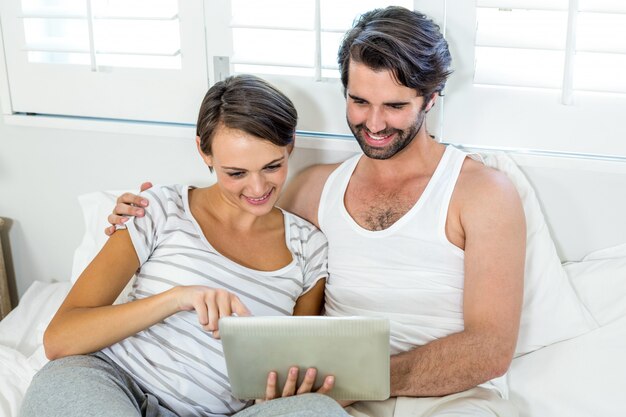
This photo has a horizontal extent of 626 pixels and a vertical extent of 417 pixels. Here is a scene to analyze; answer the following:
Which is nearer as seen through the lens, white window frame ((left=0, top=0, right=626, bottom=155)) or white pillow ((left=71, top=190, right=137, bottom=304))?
white window frame ((left=0, top=0, right=626, bottom=155))

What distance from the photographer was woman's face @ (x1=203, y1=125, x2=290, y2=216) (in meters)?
1.38

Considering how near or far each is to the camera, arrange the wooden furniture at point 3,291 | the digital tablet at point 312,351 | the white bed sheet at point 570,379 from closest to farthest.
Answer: the digital tablet at point 312,351 < the white bed sheet at point 570,379 < the wooden furniture at point 3,291

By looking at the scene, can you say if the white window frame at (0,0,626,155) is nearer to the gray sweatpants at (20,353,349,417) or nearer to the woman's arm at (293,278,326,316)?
the woman's arm at (293,278,326,316)

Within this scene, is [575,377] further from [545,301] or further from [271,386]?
[271,386]

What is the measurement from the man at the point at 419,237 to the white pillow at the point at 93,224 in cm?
39

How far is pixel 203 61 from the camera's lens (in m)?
1.78

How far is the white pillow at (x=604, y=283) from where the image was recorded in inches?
58.9

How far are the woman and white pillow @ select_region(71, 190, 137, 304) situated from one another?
0.37 meters

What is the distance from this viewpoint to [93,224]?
184 centimetres

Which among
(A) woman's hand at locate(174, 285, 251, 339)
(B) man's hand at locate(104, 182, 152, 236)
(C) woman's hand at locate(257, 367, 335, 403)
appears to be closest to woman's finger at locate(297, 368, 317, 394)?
(C) woman's hand at locate(257, 367, 335, 403)

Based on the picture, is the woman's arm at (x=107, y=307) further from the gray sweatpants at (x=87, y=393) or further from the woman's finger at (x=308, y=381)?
the woman's finger at (x=308, y=381)

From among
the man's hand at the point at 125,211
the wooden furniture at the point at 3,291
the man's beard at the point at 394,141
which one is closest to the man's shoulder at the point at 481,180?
the man's beard at the point at 394,141

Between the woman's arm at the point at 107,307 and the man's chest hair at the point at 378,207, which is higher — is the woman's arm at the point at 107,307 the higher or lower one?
the lower one

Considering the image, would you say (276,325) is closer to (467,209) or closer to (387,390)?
(387,390)
